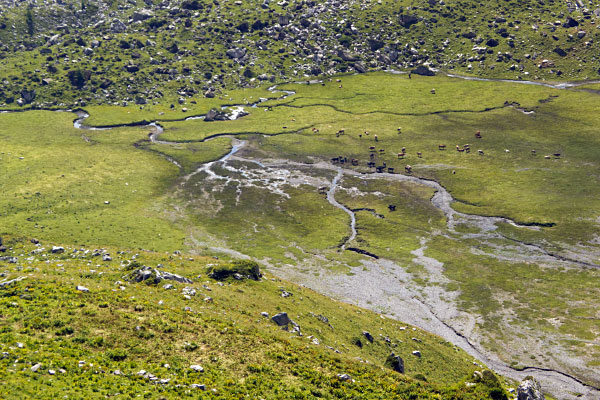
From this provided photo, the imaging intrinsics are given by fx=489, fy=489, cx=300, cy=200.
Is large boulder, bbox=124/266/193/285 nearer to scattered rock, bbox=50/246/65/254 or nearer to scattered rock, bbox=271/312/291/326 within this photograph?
scattered rock, bbox=271/312/291/326

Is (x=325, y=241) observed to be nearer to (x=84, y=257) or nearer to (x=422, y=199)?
(x=422, y=199)

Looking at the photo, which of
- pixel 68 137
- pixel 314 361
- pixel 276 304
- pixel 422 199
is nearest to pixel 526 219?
pixel 422 199

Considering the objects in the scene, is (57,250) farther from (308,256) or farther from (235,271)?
(308,256)

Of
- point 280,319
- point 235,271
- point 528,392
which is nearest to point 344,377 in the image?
point 280,319

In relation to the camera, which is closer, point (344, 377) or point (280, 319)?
point (344, 377)

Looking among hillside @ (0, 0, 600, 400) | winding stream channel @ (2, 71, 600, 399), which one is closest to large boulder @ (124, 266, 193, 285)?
hillside @ (0, 0, 600, 400)

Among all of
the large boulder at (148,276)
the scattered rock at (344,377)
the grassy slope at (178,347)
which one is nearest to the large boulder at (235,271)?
the grassy slope at (178,347)

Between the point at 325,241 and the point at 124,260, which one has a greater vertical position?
the point at 124,260

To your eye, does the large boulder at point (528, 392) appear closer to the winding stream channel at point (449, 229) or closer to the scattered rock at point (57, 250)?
the winding stream channel at point (449, 229)
